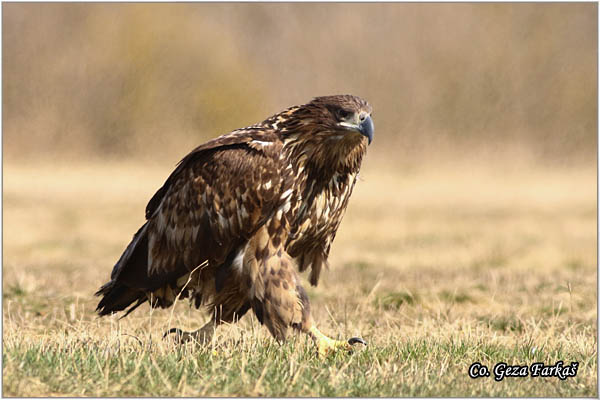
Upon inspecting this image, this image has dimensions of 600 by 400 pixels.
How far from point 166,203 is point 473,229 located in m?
10.3

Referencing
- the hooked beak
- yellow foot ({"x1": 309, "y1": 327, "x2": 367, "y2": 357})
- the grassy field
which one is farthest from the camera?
the hooked beak

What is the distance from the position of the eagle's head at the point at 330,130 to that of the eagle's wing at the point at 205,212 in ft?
0.45

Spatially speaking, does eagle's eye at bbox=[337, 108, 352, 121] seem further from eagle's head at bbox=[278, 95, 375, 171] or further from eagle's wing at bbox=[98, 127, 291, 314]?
eagle's wing at bbox=[98, 127, 291, 314]

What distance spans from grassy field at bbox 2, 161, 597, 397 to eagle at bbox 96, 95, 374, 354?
30cm

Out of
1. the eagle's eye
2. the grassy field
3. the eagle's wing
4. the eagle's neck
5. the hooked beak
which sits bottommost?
the grassy field

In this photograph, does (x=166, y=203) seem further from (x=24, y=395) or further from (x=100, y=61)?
(x=100, y=61)

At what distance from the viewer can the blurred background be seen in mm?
22922

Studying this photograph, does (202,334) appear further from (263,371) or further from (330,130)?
(263,371)

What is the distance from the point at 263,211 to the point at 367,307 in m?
2.63

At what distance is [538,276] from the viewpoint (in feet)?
34.1

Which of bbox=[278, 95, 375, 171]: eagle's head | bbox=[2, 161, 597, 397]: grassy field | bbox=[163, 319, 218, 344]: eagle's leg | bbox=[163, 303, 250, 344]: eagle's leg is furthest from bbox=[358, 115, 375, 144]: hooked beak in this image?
bbox=[163, 319, 218, 344]: eagle's leg

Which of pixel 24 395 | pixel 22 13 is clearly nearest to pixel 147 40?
pixel 22 13

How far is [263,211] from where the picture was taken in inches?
226

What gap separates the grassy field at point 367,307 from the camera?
469 cm
